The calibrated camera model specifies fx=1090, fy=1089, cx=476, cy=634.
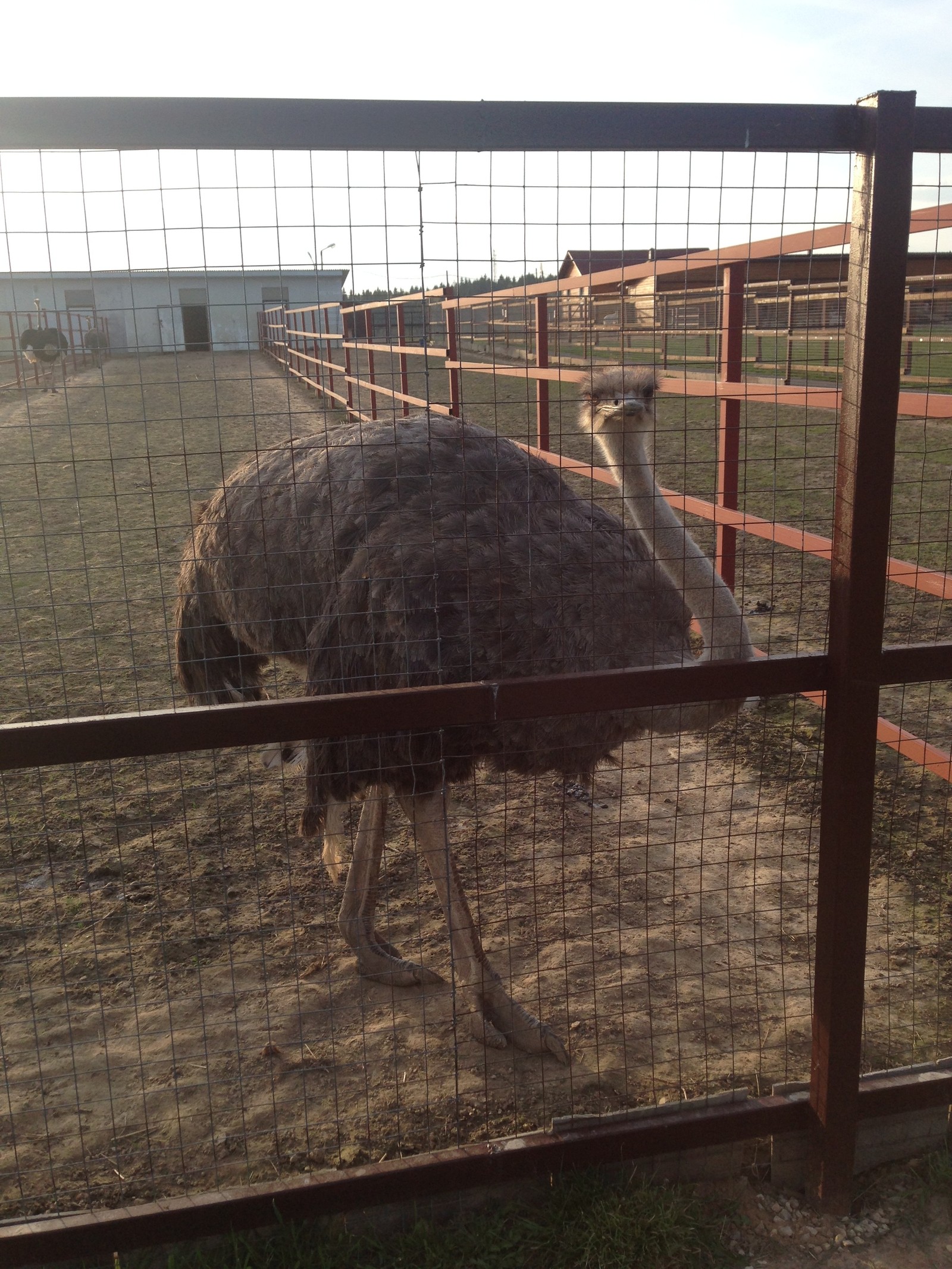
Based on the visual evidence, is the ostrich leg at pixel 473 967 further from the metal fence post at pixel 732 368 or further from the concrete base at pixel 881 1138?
the metal fence post at pixel 732 368

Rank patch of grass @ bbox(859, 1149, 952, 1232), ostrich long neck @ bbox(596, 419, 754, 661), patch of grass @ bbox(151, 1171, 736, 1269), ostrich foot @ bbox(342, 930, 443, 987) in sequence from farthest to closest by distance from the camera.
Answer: ostrich foot @ bbox(342, 930, 443, 987) < ostrich long neck @ bbox(596, 419, 754, 661) < patch of grass @ bbox(859, 1149, 952, 1232) < patch of grass @ bbox(151, 1171, 736, 1269)

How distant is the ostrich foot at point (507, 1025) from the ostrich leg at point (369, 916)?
31 centimetres

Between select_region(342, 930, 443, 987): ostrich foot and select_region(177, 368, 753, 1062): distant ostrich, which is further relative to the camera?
select_region(342, 930, 443, 987): ostrich foot

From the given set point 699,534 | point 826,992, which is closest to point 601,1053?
point 826,992

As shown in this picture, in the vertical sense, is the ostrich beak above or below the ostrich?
below

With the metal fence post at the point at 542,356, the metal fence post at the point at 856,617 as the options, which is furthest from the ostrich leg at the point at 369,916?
the metal fence post at the point at 542,356

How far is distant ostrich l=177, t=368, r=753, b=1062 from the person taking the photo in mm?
2943

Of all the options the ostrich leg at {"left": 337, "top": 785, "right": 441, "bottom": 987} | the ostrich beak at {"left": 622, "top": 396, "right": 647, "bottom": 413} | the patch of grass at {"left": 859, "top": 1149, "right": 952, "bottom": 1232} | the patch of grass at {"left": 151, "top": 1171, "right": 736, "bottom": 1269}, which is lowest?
the patch of grass at {"left": 859, "top": 1149, "right": 952, "bottom": 1232}

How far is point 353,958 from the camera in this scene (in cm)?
361

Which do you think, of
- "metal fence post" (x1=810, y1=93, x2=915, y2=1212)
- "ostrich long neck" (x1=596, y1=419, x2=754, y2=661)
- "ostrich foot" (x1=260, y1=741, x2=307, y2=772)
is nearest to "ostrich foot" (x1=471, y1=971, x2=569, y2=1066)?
"metal fence post" (x1=810, y1=93, x2=915, y2=1212)

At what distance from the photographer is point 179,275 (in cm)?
221

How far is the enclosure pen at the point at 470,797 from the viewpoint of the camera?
218 cm

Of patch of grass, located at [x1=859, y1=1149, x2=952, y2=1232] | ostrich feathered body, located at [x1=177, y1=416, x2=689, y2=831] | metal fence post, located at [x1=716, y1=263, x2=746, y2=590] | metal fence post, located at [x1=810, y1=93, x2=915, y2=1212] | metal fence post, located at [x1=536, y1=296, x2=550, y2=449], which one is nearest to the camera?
metal fence post, located at [x1=810, y1=93, x2=915, y2=1212]

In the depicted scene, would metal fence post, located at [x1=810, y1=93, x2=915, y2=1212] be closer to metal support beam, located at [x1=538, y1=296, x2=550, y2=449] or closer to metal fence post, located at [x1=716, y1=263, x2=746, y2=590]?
metal fence post, located at [x1=716, y1=263, x2=746, y2=590]
